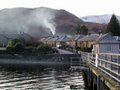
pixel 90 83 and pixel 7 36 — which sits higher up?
pixel 7 36

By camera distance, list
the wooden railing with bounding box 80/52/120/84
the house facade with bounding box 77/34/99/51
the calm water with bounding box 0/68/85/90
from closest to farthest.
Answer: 1. the wooden railing with bounding box 80/52/120/84
2. the calm water with bounding box 0/68/85/90
3. the house facade with bounding box 77/34/99/51

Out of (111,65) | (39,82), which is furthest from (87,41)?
(111,65)

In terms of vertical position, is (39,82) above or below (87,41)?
below

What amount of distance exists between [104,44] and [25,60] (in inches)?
1980

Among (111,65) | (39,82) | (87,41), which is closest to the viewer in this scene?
(111,65)

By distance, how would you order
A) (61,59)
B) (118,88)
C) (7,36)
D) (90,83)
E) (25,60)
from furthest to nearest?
(7,36) → (25,60) → (61,59) → (90,83) → (118,88)

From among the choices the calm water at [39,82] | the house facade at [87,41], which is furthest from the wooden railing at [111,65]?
the house facade at [87,41]

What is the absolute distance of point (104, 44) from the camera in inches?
2884

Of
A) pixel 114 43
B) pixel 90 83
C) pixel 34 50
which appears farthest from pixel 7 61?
pixel 90 83

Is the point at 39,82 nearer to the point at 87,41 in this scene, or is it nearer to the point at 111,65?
the point at 111,65

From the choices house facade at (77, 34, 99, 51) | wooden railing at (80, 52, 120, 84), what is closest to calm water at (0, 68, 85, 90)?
wooden railing at (80, 52, 120, 84)

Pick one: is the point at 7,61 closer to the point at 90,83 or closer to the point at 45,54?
the point at 45,54

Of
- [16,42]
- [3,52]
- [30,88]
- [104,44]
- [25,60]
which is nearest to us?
[30,88]

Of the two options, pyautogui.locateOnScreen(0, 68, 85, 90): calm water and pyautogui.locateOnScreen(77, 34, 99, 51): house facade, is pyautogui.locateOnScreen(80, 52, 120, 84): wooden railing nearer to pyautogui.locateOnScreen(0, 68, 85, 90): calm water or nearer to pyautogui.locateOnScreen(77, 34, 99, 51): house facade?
pyautogui.locateOnScreen(0, 68, 85, 90): calm water
